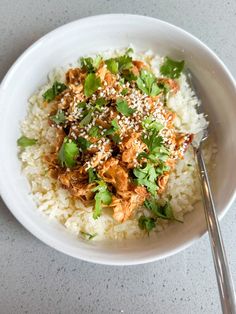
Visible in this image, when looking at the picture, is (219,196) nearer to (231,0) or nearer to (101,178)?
(101,178)

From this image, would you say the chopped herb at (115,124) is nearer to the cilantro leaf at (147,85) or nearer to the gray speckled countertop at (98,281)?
the cilantro leaf at (147,85)

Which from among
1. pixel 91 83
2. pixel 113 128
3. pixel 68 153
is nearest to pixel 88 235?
pixel 68 153

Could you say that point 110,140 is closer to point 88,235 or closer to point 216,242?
point 88,235

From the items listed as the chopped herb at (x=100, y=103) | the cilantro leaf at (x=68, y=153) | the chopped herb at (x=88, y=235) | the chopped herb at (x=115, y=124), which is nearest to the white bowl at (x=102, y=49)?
the chopped herb at (x=88, y=235)

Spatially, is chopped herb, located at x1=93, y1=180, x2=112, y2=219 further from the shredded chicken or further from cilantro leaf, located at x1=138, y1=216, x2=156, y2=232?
cilantro leaf, located at x1=138, y1=216, x2=156, y2=232

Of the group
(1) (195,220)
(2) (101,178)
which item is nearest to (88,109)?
(2) (101,178)
